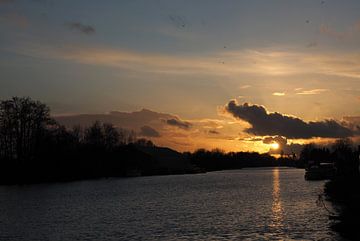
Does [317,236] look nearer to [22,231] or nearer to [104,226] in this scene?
[104,226]

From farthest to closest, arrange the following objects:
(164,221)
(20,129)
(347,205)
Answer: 1. (20,129)
2. (347,205)
3. (164,221)

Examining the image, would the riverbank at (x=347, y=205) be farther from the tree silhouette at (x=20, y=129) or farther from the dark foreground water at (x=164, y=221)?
the tree silhouette at (x=20, y=129)

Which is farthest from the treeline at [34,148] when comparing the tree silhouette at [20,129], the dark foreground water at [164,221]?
the dark foreground water at [164,221]

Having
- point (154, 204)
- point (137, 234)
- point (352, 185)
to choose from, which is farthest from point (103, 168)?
point (137, 234)

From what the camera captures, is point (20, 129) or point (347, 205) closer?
point (347, 205)

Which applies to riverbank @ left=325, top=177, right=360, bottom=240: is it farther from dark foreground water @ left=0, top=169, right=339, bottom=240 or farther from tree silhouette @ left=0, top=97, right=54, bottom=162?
tree silhouette @ left=0, top=97, right=54, bottom=162

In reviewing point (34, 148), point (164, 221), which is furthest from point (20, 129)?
point (164, 221)

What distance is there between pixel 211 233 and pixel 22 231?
53.0ft

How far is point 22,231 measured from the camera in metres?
43.7

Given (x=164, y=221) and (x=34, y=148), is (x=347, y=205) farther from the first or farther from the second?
(x=34, y=148)

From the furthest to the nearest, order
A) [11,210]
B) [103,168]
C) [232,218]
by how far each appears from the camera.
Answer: [103,168] → [11,210] → [232,218]

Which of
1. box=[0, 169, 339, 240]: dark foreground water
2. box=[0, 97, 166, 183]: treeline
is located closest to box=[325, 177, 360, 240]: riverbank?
box=[0, 169, 339, 240]: dark foreground water

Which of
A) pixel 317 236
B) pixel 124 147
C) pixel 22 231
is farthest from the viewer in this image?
pixel 124 147

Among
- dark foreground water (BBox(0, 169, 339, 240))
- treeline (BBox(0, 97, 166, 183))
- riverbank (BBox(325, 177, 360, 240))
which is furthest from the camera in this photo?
treeline (BBox(0, 97, 166, 183))
